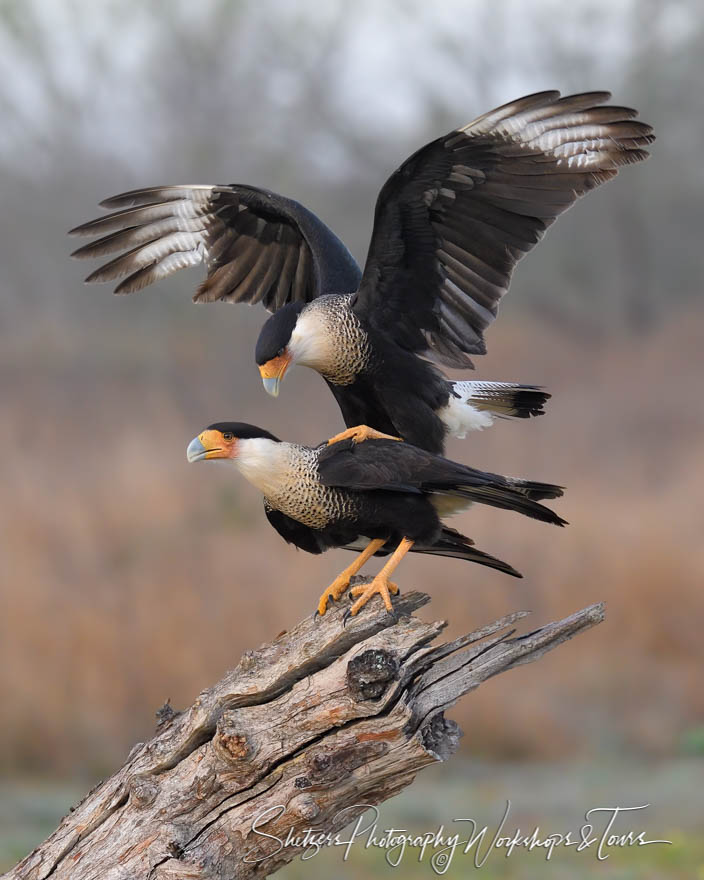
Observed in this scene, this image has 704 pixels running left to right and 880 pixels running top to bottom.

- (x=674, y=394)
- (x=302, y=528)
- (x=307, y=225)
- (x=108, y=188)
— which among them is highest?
(x=108, y=188)

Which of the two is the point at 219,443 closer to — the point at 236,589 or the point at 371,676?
the point at 371,676

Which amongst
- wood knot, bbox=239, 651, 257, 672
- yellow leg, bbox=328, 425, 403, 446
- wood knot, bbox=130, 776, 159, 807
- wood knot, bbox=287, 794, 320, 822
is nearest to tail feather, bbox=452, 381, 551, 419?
yellow leg, bbox=328, 425, 403, 446

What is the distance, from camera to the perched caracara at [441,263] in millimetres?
4258

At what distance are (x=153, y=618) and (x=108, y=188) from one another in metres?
12.2

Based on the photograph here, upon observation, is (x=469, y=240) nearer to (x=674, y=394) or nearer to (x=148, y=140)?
(x=674, y=394)

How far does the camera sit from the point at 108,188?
21.0 meters

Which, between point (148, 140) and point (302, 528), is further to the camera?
point (148, 140)

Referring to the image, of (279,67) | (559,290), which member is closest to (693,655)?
(559,290)

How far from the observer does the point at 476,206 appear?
4.52m

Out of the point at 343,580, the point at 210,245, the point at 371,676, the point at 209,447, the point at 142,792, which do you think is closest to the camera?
the point at 371,676

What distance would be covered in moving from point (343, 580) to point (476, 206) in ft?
5.23

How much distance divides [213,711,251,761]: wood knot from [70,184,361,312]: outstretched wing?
2347 mm

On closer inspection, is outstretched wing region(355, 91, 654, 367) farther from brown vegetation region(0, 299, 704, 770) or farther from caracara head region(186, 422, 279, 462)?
brown vegetation region(0, 299, 704, 770)

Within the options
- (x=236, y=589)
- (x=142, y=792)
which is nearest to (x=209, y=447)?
(x=142, y=792)
